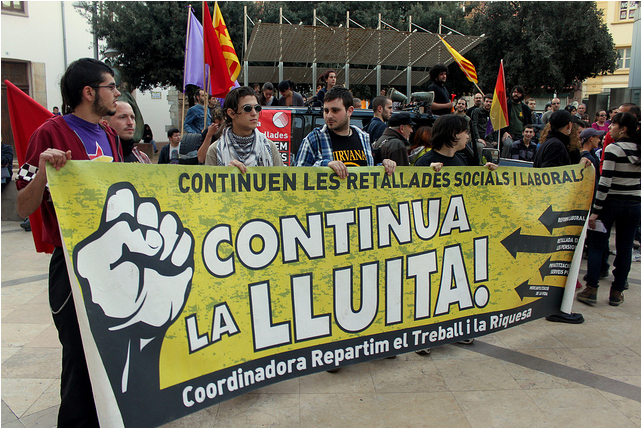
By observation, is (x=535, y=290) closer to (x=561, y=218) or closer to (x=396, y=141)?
(x=561, y=218)

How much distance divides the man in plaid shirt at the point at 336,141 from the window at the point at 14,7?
2257 centimetres

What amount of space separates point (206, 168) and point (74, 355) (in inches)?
44.3

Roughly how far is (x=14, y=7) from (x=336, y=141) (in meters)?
23.2

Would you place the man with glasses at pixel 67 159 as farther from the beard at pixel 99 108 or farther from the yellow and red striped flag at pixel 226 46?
the yellow and red striped flag at pixel 226 46

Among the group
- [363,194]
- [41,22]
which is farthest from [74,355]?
[41,22]

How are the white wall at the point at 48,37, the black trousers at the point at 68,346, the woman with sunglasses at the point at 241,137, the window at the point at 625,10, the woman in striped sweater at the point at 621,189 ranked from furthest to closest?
the window at the point at 625,10 → the white wall at the point at 48,37 → the woman in striped sweater at the point at 621,189 → the woman with sunglasses at the point at 241,137 → the black trousers at the point at 68,346

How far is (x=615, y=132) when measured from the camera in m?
4.72

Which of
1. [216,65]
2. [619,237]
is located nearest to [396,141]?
[619,237]

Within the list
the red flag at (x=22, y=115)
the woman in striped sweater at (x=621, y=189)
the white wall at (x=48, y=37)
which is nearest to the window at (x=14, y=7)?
the white wall at (x=48, y=37)

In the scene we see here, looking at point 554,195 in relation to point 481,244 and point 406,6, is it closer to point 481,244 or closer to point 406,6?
point 481,244

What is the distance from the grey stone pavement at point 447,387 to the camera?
2.86 meters

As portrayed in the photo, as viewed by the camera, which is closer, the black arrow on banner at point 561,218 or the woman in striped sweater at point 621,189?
the black arrow on banner at point 561,218

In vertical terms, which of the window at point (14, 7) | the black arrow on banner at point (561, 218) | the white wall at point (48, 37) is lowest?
the black arrow on banner at point (561, 218)

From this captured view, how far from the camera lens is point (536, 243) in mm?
3771
